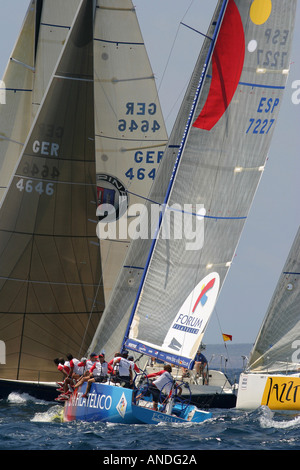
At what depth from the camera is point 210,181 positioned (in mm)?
19562

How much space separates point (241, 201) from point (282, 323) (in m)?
A: 4.23

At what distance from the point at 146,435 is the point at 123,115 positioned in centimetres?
1066

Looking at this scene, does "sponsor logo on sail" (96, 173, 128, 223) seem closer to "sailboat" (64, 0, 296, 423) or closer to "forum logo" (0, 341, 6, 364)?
"forum logo" (0, 341, 6, 364)

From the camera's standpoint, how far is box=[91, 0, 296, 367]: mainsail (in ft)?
62.4

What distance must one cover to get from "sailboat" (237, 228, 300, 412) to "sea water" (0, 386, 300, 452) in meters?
0.84

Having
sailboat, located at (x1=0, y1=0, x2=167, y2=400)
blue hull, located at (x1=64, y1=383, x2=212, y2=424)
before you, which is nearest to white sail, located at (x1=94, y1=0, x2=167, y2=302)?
sailboat, located at (x1=0, y1=0, x2=167, y2=400)

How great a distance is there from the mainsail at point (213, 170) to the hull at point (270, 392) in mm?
3158

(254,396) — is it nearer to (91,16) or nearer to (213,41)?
(213,41)

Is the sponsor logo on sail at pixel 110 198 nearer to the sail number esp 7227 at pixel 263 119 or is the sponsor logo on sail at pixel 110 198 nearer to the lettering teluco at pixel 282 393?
the sail number esp 7227 at pixel 263 119

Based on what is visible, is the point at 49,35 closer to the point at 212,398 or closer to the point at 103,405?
the point at 212,398

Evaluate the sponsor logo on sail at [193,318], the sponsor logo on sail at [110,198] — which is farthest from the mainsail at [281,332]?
the sponsor logo on sail at [110,198]

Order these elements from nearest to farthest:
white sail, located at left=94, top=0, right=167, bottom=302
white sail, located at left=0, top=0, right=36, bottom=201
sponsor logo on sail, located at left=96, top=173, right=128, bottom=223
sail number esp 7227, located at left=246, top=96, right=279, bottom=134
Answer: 1. sail number esp 7227, located at left=246, top=96, right=279, bottom=134
2. sponsor logo on sail, located at left=96, top=173, right=128, bottom=223
3. white sail, located at left=94, top=0, right=167, bottom=302
4. white sail, located at left=0, top=0, right=36, bottom=201

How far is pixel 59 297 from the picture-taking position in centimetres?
2303

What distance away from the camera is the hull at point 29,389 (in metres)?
22.7
